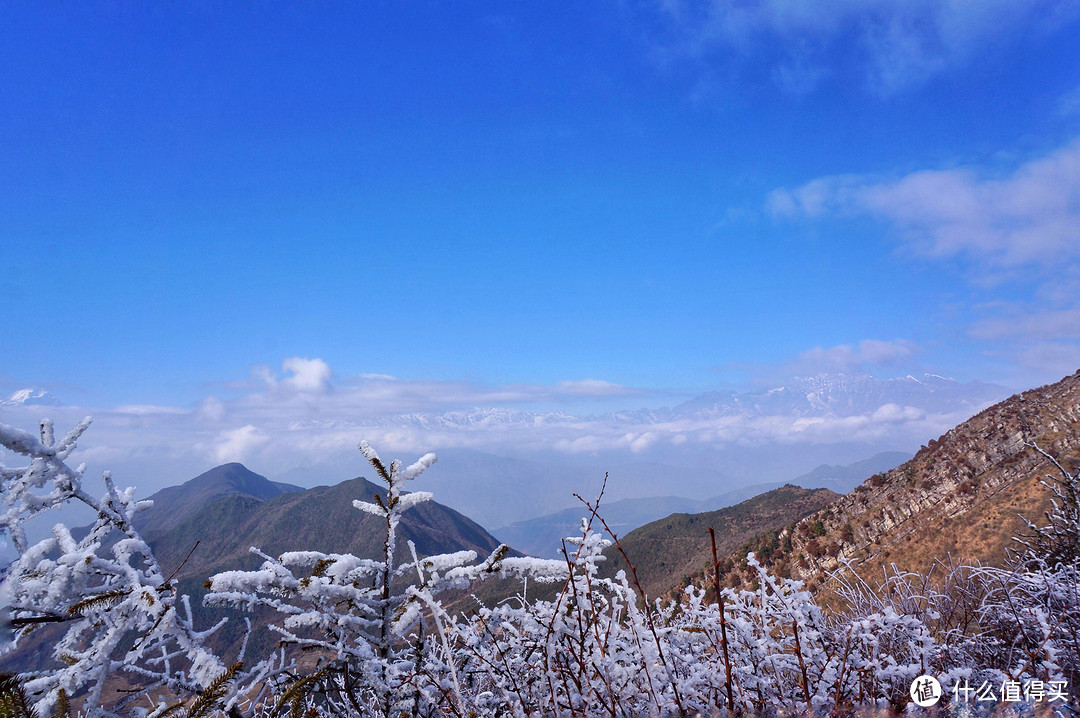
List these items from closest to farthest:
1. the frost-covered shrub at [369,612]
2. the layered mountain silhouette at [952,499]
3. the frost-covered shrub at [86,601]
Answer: the frost-covered shrub at [86,601]
the frost-covered shrub at [369,612]
the layered mountain silhouette at [952,499]

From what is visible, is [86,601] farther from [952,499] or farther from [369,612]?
[952,499]

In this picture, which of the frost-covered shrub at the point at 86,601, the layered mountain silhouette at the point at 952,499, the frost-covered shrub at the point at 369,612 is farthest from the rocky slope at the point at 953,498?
the frost-covered shrub at the point at 86,601

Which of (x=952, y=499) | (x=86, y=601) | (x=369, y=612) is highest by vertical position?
(x=86, y=601)

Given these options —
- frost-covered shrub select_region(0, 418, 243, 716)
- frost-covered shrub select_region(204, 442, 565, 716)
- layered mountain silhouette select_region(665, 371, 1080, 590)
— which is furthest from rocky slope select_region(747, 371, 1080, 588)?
frost-covered shrub select_region(0, 418, 243, 716)

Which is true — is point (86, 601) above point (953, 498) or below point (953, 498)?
above

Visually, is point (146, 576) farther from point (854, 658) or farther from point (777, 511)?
point (777, 511)

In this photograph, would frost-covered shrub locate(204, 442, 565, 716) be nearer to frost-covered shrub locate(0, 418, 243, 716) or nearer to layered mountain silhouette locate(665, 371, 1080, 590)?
frost-covered shrub locate(0, 418, 243, 716)

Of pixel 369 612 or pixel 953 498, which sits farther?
pixel 953 498

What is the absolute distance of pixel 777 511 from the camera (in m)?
81.6

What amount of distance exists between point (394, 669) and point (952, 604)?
14.1ft

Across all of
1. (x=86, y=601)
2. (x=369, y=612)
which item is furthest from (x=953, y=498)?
(x=86, y=601)

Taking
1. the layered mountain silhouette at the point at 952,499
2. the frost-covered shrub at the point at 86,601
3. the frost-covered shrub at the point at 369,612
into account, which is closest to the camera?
the frost-covered shrub at the point at 86,601

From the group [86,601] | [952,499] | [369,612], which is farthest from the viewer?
[952,499]

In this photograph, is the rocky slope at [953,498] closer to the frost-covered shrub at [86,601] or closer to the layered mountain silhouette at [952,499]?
the layered mountain silhouette at [952,499]
